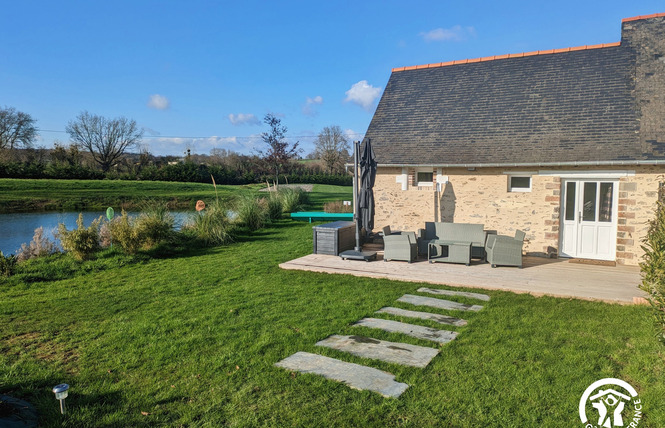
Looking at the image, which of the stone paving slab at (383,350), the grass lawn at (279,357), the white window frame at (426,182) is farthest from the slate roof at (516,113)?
the stone paving slab at (383,350)

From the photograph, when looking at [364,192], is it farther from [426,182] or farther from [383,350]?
[383,350]

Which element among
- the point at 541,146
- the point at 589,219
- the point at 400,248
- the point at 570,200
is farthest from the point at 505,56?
the point at 400,248

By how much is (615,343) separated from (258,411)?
12.6 ft

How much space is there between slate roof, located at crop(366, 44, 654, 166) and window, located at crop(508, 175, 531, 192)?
0.57m

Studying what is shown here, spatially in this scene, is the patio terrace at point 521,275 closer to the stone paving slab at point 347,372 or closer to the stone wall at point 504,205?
the stone wall at point 504,205

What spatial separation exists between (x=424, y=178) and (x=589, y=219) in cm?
392

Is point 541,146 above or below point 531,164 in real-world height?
above

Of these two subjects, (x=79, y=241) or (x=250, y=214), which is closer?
(x=79, y=241)

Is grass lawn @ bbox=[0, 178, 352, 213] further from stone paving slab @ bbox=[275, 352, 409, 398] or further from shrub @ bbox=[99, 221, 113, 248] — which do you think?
stone paving slab @ bbox=[275, 352, 409, 398]

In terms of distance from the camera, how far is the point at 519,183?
9.98 meters

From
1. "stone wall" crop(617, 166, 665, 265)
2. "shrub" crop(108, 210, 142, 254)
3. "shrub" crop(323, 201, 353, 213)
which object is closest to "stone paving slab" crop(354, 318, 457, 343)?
"stone wall" crop(617, 166, 665, 265)

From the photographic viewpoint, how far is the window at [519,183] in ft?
32.3

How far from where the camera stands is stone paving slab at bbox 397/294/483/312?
19.2ft

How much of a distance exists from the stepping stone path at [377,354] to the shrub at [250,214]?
29.1 feet
